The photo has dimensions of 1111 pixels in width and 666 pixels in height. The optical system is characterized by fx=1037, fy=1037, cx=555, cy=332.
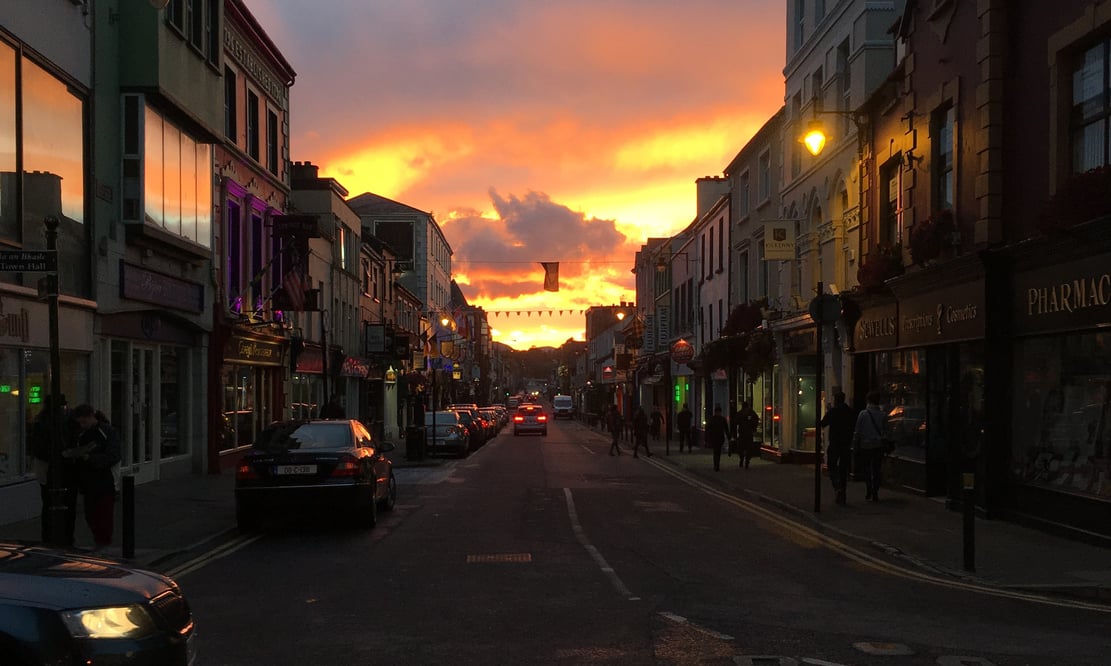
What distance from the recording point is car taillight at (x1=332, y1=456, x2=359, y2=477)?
1413 cm

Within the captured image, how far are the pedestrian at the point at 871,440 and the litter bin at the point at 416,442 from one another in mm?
16514

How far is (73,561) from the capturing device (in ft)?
17.7

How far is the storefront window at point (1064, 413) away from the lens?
12828 millimetres

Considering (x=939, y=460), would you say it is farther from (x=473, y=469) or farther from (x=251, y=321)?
(x=251, y=321)

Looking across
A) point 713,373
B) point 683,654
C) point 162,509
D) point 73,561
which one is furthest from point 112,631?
point 713,373

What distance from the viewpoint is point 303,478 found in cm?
1399

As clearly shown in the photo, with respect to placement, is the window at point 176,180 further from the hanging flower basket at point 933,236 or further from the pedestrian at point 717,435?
the hanging flower basket at point 933,236

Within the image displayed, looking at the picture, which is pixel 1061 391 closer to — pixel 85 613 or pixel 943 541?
pixel 943 541

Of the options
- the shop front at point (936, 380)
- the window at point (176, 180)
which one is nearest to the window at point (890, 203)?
the shop front at point (936, 380)

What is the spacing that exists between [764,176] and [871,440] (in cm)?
1711

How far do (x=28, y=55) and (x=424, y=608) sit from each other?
1150cm

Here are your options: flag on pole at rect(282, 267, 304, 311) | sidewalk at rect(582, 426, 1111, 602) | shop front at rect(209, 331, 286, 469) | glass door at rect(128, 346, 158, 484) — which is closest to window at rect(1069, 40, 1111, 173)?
sidewalk at rect(582, 426, 1111, 602)

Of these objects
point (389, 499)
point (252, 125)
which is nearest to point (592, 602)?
point (389, 499)

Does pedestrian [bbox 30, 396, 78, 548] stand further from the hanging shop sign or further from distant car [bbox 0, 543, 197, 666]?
the hanging shop sign
